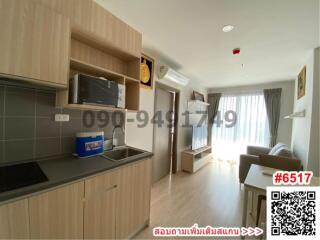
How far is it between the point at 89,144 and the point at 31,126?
51cm

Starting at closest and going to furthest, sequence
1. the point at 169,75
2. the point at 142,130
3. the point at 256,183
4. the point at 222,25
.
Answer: the point at 256,183 → the point at 222,25 → the point at 142,130 → the point at 169,75

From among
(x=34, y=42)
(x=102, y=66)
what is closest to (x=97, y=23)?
(x=102, y=66)

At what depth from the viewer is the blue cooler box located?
1.52 m

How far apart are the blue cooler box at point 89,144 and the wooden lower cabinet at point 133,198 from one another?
0.43 m

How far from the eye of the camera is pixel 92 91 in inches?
53.1

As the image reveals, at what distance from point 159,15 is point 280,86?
13.5 ft

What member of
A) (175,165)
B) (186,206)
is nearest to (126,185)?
(186,206)

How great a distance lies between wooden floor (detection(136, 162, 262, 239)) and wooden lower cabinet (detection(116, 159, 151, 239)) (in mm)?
192

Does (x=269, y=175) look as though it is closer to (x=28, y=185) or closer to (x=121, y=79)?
(x=121, y=79)

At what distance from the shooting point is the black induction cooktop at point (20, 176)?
903mm

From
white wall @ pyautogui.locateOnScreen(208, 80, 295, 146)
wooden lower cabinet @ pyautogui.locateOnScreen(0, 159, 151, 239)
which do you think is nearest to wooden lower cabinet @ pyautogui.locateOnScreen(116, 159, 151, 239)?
wooden lower cabinet @ pyautogui.locateOnScreen(0, 159, 151, 239)

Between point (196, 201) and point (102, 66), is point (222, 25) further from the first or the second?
point (196, 201)

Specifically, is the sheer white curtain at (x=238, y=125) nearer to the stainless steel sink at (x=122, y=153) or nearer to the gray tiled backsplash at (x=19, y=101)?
the stainless steel sink at (x=122, y=153)

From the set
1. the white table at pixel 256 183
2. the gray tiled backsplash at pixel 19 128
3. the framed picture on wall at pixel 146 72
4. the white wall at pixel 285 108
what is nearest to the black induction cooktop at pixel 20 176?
the gray tiled backsplash at pixel 19 128
